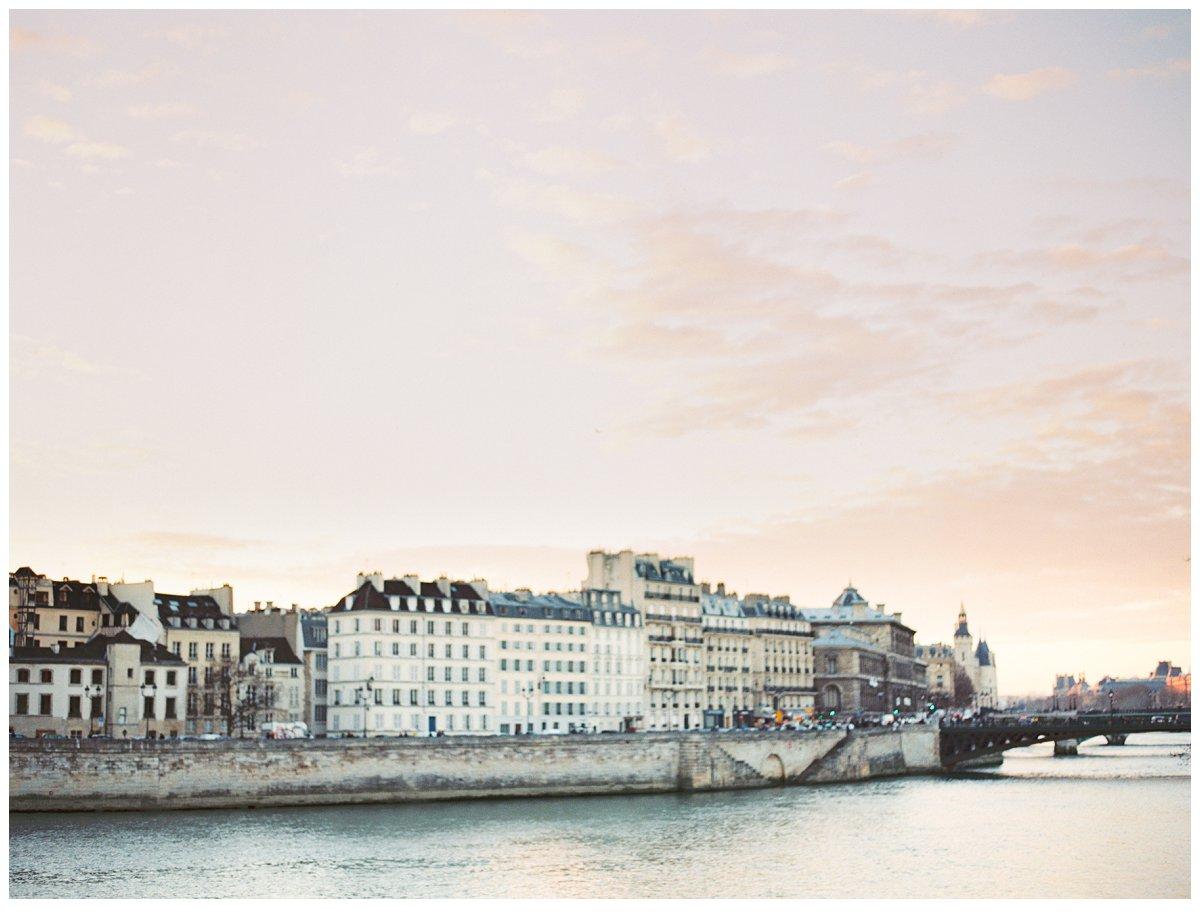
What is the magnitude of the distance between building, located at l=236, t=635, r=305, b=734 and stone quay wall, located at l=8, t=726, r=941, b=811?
42.7 ft

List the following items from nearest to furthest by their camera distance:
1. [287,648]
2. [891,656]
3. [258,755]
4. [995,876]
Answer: [995,876]
[258,755]
[287,648]
[891,656]

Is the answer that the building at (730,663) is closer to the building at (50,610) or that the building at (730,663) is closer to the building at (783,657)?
the building at (783,657)

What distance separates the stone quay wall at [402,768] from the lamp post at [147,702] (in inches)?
364

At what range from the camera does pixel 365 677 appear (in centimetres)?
6184

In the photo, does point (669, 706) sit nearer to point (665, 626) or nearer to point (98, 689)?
point (665, 626)

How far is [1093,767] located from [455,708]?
25.4 metres

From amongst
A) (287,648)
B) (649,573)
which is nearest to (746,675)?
(649,573)

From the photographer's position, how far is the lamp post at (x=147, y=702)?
54719 mm

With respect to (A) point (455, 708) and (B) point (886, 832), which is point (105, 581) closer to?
(A) point (455, 708)

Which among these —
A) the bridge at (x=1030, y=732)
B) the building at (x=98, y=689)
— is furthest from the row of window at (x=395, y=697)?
the bridge at (x=1030, y=732)

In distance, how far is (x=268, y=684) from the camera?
62.8 metres

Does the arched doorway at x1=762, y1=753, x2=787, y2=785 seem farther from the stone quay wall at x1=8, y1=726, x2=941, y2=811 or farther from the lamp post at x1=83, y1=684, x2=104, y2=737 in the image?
the lamp post at x1=83, y1=684, x2=104, y2=737

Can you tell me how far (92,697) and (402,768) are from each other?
11.0 meters

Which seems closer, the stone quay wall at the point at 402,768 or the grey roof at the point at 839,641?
the stone quay wall at the point at 402,768
